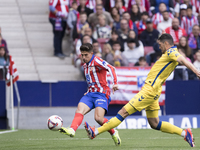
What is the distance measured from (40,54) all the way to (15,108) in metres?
3.21

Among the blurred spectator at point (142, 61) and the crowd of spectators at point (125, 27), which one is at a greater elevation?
the crowd of spectators at point (125, 27)

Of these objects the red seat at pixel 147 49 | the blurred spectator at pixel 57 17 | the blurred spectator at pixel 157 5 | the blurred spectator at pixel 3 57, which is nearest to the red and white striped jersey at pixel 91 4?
the blurred spectator at pixel 57 17

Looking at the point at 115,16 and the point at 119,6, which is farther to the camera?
the point at 119,6

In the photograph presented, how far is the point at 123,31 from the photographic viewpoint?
14734mm

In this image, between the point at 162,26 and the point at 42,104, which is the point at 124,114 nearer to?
the point at 42,104

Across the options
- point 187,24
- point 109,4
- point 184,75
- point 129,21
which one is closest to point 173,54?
point 184,75

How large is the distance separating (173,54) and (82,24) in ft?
26.5

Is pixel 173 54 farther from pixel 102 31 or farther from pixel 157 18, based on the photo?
pixel 157 18

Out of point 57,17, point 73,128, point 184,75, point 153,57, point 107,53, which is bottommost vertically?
point 184,75

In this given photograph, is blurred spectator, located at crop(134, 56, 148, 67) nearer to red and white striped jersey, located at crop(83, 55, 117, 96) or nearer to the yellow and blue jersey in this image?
red and white striped jersey, located at crop(83, 55, 117, 96)

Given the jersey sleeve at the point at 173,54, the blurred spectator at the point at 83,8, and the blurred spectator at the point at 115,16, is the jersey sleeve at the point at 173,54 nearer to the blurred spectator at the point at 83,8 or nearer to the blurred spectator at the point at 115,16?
the blurred spectator at the point at 115,16

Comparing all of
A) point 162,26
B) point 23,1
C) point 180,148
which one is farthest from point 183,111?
point 23,1

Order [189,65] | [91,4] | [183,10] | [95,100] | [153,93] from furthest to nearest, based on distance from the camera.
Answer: [91,4] < [183,10] < [95,100] < [153,93] < [189,65]

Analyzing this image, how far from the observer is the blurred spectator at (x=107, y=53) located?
13.3 meters
